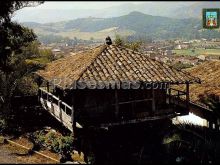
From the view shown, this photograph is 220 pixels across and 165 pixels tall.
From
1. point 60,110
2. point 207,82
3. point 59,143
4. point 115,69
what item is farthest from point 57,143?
point 207,82

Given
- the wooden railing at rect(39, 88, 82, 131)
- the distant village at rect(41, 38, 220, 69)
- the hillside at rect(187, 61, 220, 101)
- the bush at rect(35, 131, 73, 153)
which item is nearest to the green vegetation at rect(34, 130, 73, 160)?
the bush at rect(35, 131, 73, 153)

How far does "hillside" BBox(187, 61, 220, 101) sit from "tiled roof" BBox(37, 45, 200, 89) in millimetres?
2589

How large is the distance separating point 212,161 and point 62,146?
7507mm

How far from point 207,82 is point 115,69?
8461mm

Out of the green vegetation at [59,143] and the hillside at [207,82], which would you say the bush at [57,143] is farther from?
the hillside at [207,82]

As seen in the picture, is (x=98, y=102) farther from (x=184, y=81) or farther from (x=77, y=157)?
(x=184, y=81)

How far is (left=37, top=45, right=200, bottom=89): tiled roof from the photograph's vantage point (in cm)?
1947

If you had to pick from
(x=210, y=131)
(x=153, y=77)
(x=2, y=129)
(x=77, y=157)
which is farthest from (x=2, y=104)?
(x=210, y=131)

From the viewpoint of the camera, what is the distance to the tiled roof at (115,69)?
1947cm

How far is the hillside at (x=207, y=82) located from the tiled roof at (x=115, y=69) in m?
2.59

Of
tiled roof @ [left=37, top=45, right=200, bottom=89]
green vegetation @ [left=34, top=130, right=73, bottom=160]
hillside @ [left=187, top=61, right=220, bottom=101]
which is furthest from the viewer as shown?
hillside @ [left=187, top=61, right=220, bottom=101]

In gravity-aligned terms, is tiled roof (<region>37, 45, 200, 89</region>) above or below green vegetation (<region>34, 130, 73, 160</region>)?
above

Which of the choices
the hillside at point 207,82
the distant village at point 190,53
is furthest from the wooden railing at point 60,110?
the distant village at point 190,53

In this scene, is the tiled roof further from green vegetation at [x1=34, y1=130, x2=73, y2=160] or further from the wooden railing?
green vegetation at [x1=34, y1=130, x2=73, y2=160]
